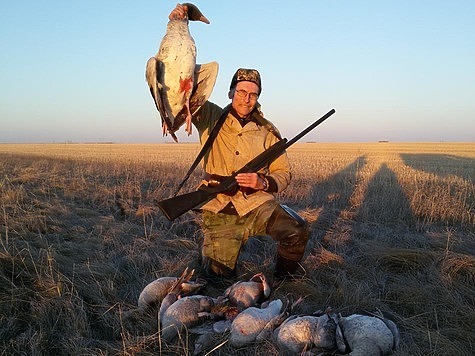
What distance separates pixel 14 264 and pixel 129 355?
1.84 meters

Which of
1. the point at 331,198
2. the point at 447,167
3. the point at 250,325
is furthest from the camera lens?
the point at 447,167

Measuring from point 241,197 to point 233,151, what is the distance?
0.48 meters

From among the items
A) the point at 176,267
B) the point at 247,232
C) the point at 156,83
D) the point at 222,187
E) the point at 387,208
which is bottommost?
the point at 176,267

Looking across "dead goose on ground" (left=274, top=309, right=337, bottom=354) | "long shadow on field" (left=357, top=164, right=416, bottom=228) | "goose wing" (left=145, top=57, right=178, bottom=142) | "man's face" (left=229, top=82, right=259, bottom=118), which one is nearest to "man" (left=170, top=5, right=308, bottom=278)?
"man's face" (left=229, top=82, right=259, bottom=118)

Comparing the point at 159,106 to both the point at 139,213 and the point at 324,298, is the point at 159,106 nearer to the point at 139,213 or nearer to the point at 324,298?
the point at 324,298

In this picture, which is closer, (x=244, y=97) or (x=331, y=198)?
(x=244, y=97)

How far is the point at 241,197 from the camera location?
13.2 feet

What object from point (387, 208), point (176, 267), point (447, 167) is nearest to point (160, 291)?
point (176, 267)

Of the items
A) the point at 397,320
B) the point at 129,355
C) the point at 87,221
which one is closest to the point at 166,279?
the point at 129,355

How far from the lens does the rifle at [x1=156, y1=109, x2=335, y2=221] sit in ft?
11.8

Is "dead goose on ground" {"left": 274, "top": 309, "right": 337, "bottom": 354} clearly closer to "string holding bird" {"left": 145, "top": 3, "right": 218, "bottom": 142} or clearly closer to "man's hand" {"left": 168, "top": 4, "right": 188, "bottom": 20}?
"string holding bird" {"left": 145, "top": 3, "right": 218, "bottom": 142}

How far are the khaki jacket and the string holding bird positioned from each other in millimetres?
890

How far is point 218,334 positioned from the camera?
2.80 metres

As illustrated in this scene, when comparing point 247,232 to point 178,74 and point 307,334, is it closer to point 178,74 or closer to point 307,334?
point 307,334
